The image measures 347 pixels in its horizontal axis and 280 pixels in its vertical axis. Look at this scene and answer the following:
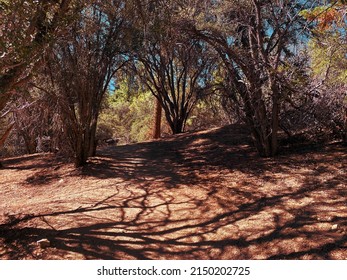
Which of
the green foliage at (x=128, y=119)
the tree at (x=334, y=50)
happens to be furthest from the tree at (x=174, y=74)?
the tree at (x=334, y=50)

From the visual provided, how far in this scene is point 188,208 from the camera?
5.90 m

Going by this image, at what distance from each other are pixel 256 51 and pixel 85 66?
13.1ft

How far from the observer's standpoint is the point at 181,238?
4.82m

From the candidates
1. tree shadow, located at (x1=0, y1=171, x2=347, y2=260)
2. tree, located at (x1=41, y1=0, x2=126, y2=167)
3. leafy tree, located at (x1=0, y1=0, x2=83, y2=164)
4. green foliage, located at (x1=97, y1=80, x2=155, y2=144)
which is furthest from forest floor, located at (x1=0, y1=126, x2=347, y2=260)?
green foliage, located at (x1=97, y1=80, x2=155, y2=144)

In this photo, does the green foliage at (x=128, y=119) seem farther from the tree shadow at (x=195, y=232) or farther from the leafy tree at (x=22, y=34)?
the leafy tree at (x=22, y=34)

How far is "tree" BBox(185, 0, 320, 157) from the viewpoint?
284 inches

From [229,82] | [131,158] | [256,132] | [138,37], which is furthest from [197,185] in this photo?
[138,37]

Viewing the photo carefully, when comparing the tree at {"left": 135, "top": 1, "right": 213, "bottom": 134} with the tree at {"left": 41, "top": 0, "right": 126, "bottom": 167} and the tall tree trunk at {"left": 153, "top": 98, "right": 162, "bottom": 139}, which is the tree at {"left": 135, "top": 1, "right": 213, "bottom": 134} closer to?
the tall tree trunk at {"left": 153, "top": 98, "right": 162, "bottom": 139}

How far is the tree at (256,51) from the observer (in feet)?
23.7

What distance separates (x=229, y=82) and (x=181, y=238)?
14.1 ft

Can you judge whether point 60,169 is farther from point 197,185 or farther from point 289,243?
point 289,243

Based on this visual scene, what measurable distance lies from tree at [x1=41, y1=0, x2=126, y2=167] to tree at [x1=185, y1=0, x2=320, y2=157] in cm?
227

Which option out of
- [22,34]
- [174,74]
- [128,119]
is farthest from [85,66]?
[128,119]

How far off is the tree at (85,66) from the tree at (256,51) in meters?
2.27
